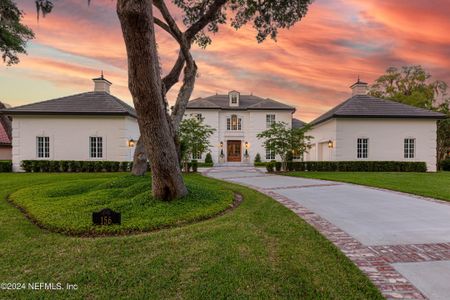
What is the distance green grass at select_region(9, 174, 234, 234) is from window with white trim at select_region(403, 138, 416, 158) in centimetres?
1744

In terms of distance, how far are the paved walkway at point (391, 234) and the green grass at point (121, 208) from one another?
2243mm

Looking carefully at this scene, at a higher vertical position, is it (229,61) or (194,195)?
(229,61)

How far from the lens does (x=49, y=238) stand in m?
4.09

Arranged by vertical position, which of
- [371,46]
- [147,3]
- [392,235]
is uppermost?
[371,46]

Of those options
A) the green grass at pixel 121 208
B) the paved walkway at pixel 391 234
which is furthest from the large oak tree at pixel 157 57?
the paved walkway at pixel 391 234

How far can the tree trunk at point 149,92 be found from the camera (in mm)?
4203

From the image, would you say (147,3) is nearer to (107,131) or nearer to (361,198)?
(361,198)

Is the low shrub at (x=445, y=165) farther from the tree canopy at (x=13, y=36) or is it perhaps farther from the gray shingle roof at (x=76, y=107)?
the tree canopy at (x=13, y=36)

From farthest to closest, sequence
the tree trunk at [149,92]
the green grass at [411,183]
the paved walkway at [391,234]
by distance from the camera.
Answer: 1. the green grass at [411,183]
2. the tree trunk at [149,92]
3. the paved walkway at [391,234]

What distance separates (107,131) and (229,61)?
10.2 m

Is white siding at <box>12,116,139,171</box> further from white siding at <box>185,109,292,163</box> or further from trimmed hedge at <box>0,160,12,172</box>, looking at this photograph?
white siding at <box>185,109,292,163</box>

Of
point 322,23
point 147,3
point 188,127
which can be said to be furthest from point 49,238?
point 188,127

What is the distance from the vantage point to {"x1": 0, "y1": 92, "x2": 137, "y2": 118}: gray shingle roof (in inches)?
671

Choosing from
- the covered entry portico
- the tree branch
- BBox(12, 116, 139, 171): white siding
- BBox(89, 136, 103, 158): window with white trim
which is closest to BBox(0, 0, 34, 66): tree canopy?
BBox(12, 116, 139, 171): white siding
